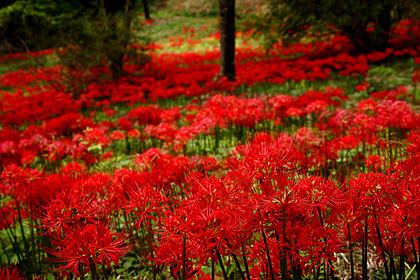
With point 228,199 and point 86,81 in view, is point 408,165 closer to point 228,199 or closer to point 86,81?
point 228,199

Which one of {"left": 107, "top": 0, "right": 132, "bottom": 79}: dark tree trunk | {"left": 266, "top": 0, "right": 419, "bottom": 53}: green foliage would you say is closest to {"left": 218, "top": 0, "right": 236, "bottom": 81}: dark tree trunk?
{"left": 266, "top": 0, "right": 419, "bottom": 53}: green foliage

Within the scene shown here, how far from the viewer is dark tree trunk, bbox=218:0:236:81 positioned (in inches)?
341

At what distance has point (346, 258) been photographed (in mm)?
2332

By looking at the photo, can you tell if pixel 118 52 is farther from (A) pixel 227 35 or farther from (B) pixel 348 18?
(B) pixel 348 18

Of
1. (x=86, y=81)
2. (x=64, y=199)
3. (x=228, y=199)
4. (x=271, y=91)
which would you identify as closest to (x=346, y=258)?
(x=228, y=199)

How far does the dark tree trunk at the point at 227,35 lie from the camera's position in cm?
866

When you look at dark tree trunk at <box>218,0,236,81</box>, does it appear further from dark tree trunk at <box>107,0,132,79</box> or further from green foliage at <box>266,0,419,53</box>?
dark tree trunk at <box>107,0,132,79</box>

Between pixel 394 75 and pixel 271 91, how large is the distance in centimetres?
340

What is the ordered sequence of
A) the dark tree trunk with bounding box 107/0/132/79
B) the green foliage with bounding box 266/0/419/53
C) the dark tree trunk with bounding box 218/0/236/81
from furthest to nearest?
the dark tree trunk with bounding box 107/0/132/79
the green foliage with bounding box 266/0/419/53
the dark tree trunk with bounding box 218/0/236/81

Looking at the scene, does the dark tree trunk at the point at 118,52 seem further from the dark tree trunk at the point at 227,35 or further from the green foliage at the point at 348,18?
the green foliage at the point at 348,18

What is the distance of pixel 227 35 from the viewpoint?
8922 mm

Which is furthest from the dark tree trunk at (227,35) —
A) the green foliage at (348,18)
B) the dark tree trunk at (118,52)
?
the dark tree trunk at (118,52)

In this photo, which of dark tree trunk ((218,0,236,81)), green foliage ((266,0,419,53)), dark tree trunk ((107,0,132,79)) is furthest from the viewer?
dark tree trunk ((107,0,132,79))

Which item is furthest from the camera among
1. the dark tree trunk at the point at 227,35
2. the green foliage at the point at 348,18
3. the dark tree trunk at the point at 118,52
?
the dark tree trunk at the point at 118,52
